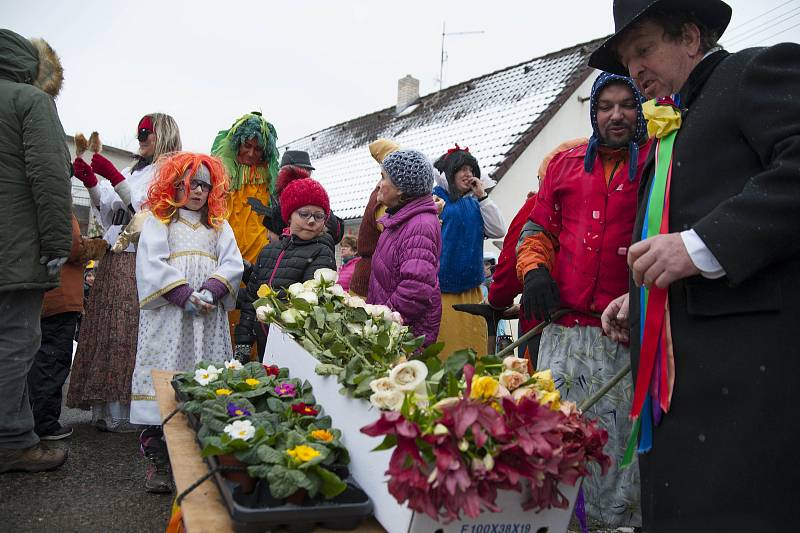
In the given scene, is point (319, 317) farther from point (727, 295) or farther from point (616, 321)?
point (727, 295)

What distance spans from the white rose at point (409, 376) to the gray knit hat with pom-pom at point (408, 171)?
2.22 m

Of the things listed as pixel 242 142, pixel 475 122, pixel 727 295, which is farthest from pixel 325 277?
pixel 475 122

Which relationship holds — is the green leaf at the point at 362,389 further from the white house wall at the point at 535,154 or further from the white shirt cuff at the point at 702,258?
the white house wall at the point at 535,154

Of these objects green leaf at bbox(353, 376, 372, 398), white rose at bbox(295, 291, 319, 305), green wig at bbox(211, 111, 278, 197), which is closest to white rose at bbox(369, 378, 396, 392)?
green leaf at bbox(353, 376, 372, 398)

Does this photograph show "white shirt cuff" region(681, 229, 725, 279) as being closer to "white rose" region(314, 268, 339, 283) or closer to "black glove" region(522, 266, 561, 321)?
"black glove" region(522, 266, 561, 321)

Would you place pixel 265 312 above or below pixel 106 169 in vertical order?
below

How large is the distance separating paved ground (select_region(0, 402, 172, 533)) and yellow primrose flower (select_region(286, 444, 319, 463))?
6.51 ft

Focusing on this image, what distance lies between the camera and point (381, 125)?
831 inches

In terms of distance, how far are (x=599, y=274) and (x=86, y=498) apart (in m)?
2.88

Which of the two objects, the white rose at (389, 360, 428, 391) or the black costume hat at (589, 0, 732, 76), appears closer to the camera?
the white rose at (389, 360, 428, 391)

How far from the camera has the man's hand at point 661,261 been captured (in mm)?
1570

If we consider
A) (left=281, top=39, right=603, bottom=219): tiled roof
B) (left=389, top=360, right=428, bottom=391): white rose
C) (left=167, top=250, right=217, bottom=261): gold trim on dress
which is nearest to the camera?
(left=389, top=360, right=428, bottom=391): white rose

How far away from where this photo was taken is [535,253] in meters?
2.76

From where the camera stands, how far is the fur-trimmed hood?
3.69 m
